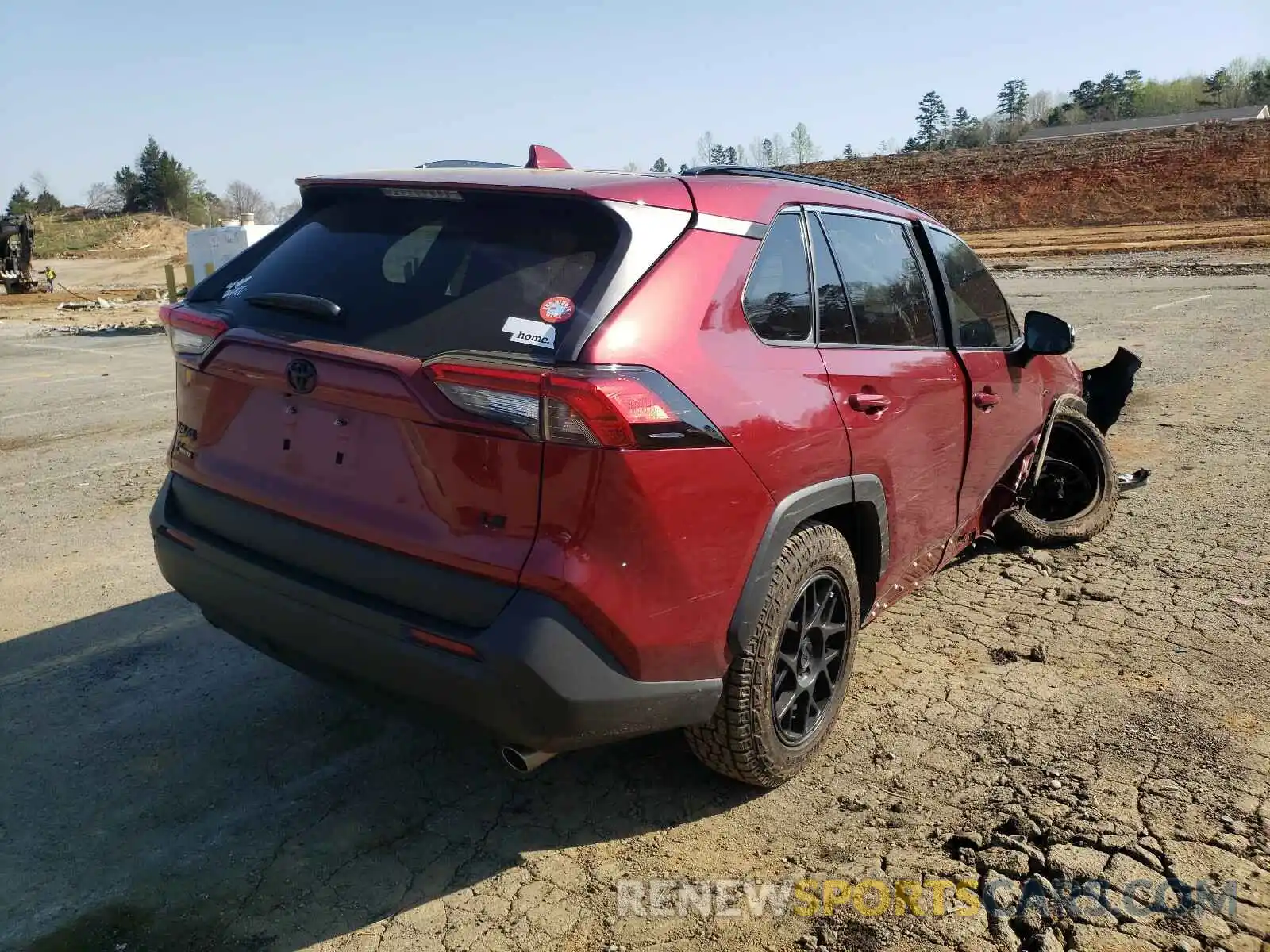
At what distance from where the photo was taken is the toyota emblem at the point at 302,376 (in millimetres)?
2678

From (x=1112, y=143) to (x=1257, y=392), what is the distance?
49.4 meters

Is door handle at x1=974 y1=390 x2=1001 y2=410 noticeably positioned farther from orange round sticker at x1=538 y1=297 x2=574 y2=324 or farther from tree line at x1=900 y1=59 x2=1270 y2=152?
tree line at x1=900 y1=59 x2=1270 y2=152

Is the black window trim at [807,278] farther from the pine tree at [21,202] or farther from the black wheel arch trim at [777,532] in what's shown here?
the pine tree at [21,202]

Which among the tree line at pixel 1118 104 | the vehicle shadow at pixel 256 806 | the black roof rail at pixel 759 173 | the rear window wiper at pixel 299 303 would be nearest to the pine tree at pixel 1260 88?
the tree line at pixel 1118 104

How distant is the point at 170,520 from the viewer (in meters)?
3.20

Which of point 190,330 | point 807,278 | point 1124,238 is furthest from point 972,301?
point 1124,238

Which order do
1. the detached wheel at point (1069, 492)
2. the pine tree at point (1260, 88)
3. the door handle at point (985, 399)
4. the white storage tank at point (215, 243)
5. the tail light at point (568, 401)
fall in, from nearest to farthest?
the tail light at point (568, 401) → the door handle at point (985, 399) → the detached wheel at point (1069, 492) → the white storage tank at point (215, 243) → the pine tree at point (1260, 88)

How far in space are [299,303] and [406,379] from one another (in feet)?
1.92

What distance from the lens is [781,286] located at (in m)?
3.08

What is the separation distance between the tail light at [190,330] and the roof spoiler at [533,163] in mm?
859

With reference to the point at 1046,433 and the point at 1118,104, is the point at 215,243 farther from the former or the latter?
the point at 1118,104

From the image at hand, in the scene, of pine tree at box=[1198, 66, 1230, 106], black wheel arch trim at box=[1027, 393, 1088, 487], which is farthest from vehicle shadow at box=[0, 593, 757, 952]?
pine tree at box=[1198, 66, 1230, 106]

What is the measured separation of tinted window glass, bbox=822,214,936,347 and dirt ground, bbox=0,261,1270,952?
54.1 inches

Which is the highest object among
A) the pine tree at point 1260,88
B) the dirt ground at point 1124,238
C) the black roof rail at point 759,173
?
the pine tree at point 1260,88
